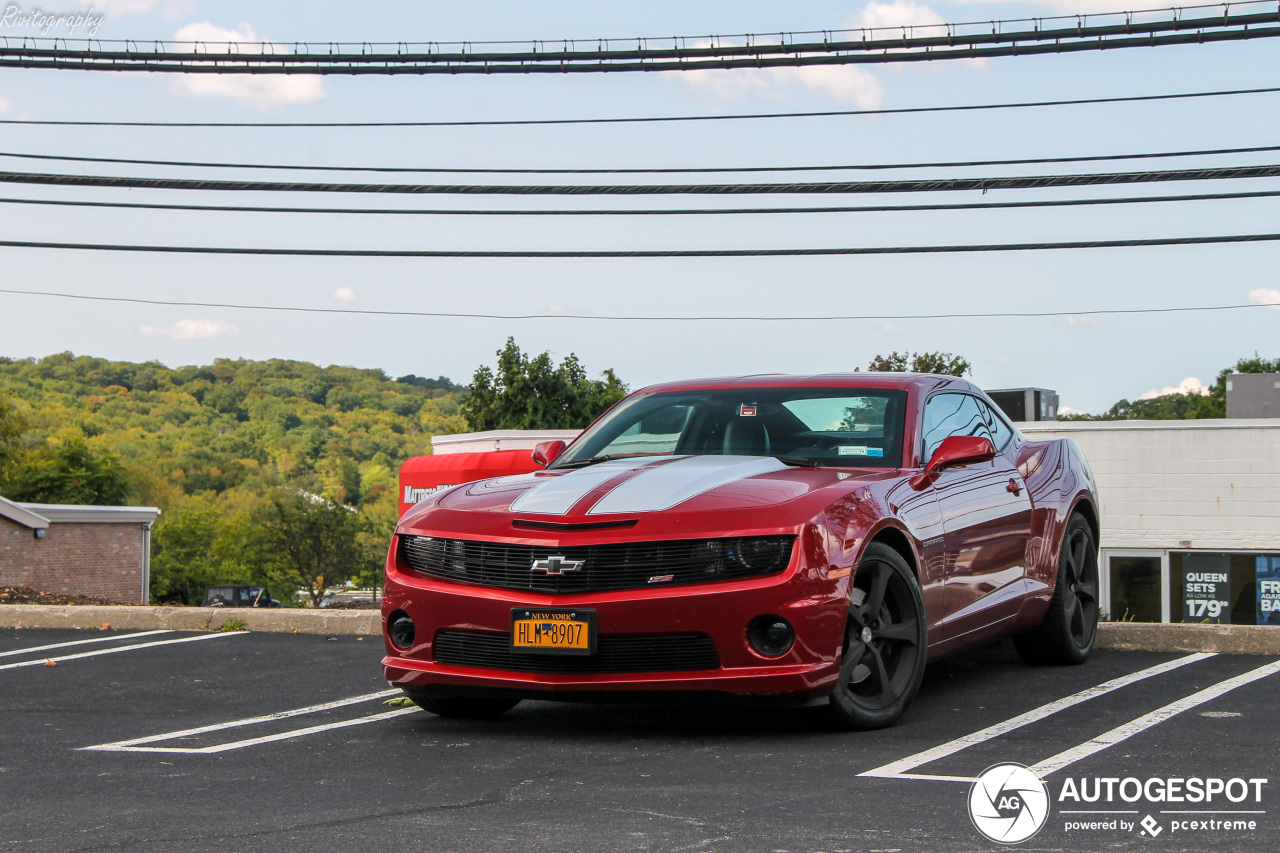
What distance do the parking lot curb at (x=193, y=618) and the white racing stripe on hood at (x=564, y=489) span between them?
4.00 metres

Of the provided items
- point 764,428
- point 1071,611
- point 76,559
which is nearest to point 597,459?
point 764,428

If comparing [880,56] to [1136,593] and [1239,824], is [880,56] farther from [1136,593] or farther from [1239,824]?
[1239,824]

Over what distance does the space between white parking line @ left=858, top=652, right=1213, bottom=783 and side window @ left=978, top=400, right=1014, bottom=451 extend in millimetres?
1327

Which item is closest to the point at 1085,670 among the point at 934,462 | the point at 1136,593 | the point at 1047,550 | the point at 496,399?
the point at 1047,550

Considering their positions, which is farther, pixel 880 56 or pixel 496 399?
pixel 496 399

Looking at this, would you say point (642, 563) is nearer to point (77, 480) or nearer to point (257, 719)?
point (257, 719)

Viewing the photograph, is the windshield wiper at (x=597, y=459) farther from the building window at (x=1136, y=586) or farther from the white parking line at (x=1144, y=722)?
the building window at (x=1136, y=586)

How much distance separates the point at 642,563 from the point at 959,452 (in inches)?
65.3

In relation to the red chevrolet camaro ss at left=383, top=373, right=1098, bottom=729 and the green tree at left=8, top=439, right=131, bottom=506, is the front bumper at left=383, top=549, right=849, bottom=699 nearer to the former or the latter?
the red chevrolet camaro ss at left=383, top=373, right=1098, bottom=729

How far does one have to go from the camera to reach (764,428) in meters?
6.32

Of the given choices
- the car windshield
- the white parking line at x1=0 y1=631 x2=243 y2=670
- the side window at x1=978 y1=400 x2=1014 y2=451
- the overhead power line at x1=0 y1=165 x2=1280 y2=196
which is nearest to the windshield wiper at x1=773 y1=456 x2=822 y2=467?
the car windshield

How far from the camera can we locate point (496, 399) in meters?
66.4

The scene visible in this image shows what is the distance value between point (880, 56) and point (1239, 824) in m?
14.0

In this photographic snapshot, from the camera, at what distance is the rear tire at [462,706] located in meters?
5.79
